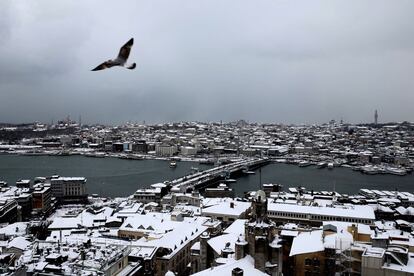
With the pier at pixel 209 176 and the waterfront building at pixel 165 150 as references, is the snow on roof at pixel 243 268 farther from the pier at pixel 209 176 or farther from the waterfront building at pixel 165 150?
the waterfront building at pixel 165 150

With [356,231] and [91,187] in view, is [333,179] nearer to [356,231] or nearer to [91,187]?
[91,187]

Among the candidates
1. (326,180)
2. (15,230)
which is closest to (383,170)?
(326,180)

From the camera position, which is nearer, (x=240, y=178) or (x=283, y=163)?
(x=240, y=178)

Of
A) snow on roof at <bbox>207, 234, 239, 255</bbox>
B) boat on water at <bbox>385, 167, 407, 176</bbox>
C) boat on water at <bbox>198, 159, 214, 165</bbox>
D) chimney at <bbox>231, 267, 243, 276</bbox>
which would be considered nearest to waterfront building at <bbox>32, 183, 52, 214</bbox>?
snow on roof at <bbox>207, 234, 239, 255</bbox>

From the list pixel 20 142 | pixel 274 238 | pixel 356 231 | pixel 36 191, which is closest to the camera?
pixel 274 238

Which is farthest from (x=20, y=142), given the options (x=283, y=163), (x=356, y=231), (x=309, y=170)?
(x=356, y=231)

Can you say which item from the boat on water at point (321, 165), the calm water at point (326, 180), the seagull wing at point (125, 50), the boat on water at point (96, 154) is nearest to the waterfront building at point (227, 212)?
the calm water at point (326, 180)
